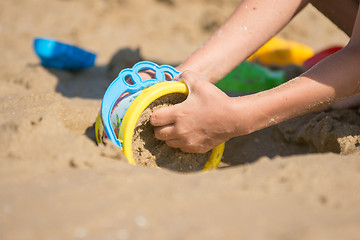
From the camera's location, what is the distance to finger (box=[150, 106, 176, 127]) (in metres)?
1.20

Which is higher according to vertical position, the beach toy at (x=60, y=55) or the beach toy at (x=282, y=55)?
the beach toy at (x=282, y=55)

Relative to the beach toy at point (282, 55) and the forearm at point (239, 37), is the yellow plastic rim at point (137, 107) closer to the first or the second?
the forearm at point (239, 37)

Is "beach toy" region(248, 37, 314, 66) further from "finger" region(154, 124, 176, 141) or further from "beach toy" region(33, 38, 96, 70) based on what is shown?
"finger" region(154, 124, 176, 141)

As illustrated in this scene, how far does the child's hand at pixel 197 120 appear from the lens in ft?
3.77

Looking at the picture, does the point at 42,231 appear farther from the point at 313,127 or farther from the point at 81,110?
the point at 313,127

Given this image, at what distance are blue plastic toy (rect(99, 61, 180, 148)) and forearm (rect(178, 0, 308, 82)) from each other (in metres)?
0.11

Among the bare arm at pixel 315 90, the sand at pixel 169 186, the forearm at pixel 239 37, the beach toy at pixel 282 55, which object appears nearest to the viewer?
the sand at pixel 169 186

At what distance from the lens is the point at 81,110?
1453mm

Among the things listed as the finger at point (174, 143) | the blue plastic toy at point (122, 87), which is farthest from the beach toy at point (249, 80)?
the finger at point (174, 143)

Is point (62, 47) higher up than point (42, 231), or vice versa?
point (42, 231)

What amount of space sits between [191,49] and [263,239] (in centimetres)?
204

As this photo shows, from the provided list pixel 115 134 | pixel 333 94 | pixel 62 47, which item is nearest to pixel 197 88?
pixel 115 134

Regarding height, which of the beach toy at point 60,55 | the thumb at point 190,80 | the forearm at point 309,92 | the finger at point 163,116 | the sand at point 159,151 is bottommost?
the beach toy at point 60,55

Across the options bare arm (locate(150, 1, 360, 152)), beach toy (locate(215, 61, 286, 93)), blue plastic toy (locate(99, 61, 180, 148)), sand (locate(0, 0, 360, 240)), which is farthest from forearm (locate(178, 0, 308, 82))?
beach toy (locate(215, 61, 286, 93))
